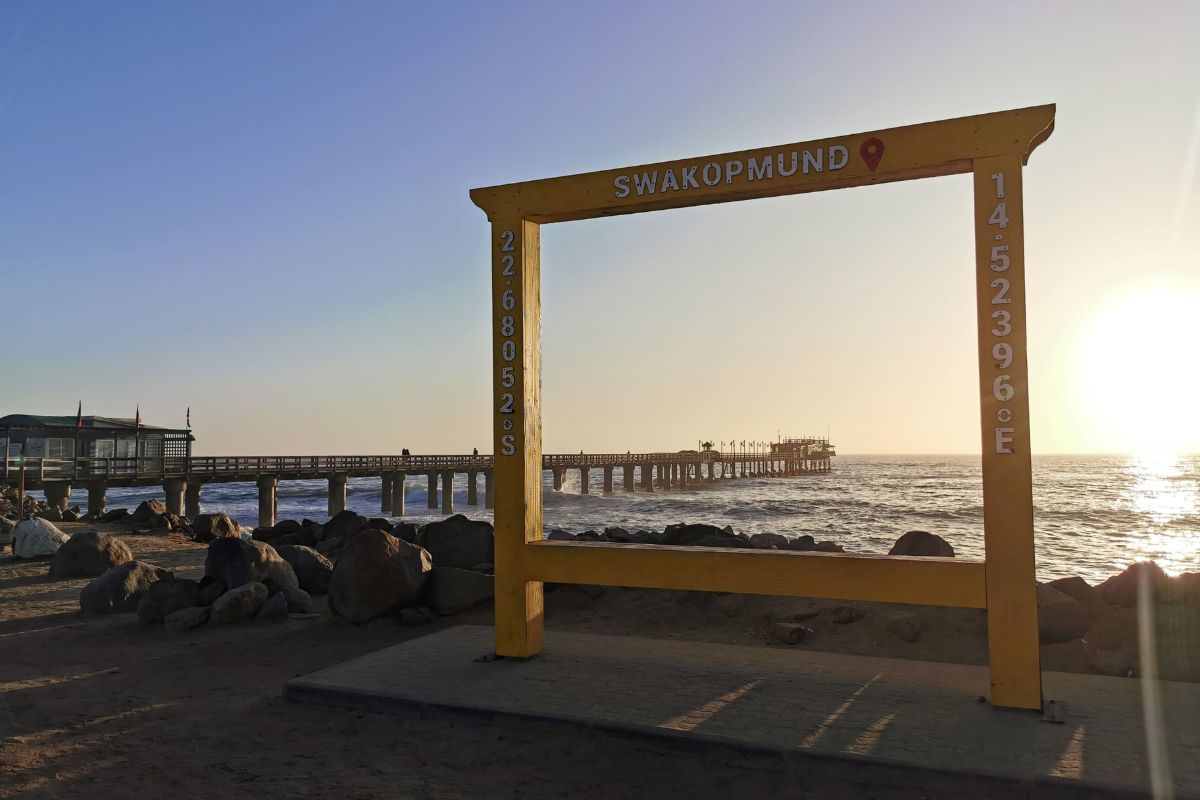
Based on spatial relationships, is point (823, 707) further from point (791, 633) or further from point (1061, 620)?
point (1061, 620)

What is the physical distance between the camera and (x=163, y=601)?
31.4 ft

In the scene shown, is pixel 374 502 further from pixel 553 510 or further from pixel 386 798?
pixel 386 798

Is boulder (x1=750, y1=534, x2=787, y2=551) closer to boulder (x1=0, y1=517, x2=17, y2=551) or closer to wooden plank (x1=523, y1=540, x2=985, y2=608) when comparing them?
wooden plank (x1=523, y1=540, x2=985, y2=608)

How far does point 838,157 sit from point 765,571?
3.23m

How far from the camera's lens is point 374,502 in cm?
6178

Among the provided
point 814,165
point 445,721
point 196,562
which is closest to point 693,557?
point 445,721

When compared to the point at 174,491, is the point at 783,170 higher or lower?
higher

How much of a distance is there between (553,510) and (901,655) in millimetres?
38968

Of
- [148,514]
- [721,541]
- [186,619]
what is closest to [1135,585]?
[721,541]

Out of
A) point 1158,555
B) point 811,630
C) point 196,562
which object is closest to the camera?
point 811,630

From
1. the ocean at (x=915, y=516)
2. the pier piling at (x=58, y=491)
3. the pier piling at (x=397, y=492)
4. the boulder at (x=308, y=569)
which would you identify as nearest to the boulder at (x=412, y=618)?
the boulder at (x=308, y=569)

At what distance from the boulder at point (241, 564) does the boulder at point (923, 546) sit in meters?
7.99

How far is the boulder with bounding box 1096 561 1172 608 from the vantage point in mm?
7250

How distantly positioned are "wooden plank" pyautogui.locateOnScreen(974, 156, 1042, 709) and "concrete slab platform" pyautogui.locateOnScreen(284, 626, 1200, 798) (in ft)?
1.18
